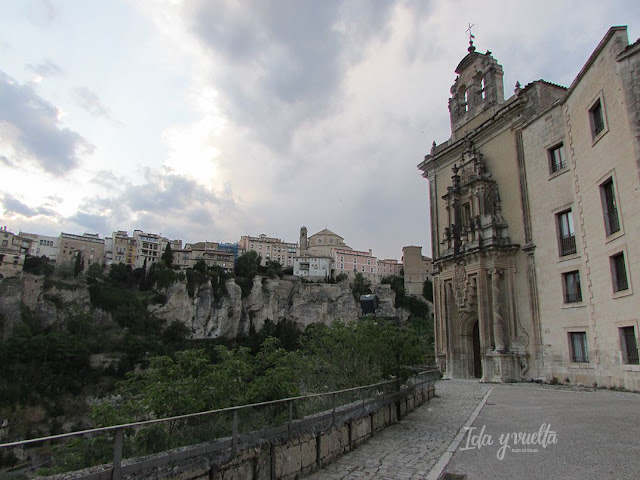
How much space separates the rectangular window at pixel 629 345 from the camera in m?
13.0

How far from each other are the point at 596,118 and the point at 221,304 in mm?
75420

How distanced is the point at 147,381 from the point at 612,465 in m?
6.08

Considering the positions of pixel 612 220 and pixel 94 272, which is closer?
pixel 612 220

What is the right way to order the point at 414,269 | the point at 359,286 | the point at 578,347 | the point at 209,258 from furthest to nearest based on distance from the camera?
the point at 414,269 → the point at 209,258 → the point at 359,286 → the point at 578,347

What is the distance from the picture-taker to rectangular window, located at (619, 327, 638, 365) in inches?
514

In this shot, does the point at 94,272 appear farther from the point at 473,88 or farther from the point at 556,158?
the point at 556,158

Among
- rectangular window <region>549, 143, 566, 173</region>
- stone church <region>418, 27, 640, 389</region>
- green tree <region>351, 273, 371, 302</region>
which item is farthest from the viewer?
green tree <region>351, 273, 371, 302</region>

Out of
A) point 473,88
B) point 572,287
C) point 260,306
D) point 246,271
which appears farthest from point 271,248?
point 572,287

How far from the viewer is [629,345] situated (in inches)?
523

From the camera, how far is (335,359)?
9.48 metres

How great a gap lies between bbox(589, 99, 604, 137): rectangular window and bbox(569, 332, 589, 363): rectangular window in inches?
287

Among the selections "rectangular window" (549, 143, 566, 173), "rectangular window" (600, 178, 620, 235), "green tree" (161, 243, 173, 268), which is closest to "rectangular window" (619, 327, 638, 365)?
"rectangular window" (600, 178, 620, 235)

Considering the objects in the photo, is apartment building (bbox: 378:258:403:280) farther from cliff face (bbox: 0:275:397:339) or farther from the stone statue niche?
the stone statue niche

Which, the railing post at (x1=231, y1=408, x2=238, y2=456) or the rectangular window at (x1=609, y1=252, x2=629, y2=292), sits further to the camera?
the rectangular window at (x1=609, y1=252, x2=629, y2=292)
